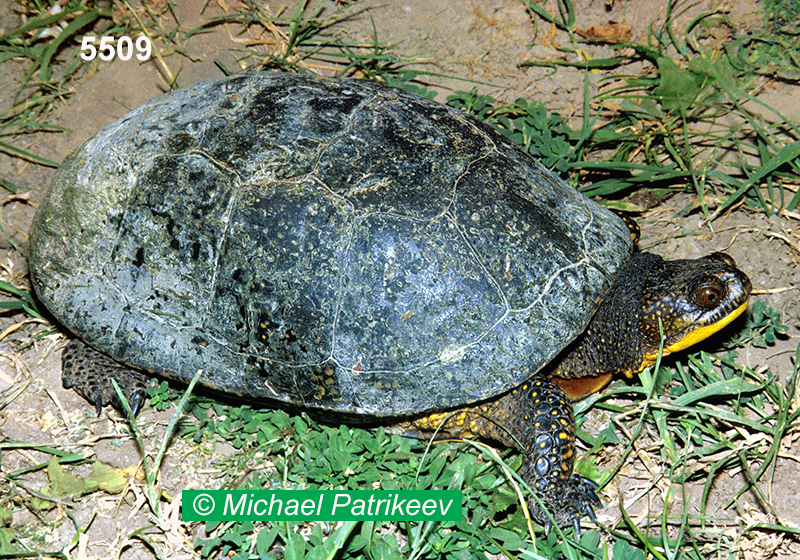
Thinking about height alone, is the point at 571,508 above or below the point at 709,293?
below

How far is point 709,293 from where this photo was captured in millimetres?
2705

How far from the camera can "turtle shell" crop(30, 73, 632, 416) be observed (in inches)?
100

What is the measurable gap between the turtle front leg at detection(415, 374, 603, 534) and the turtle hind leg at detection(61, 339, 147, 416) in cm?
148

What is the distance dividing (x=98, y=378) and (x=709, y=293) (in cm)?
295

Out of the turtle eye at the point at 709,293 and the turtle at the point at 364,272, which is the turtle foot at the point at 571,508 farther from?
the turtle eye at the point at 709,293

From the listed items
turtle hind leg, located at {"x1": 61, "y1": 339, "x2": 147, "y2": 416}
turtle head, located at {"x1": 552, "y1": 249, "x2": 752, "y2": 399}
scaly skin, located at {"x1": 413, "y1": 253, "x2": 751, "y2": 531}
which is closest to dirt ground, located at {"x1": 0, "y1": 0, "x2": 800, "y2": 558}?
turtle hind leg, located at {"x1": 61, "y1": 339, "x2": 147, "y2": 416}

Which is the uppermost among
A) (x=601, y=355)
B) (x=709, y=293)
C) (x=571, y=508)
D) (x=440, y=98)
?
(x=440, y=98)

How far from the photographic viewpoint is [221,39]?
15.2 ft

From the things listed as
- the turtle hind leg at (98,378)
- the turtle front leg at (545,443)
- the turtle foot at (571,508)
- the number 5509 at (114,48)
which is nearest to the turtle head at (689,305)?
the turtle front leg at (545,443)

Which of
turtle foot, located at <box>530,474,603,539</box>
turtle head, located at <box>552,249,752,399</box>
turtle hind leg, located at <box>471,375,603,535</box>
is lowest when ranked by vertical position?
turtle foot, located at <box>530,474,603,539</box>

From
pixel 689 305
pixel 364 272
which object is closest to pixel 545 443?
pixel 689 305

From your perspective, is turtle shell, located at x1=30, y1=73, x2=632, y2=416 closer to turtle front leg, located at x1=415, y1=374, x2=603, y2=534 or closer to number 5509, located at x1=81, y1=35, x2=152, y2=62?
turtle front leg, located at x1=415, y1=374, x2=603, y2=534

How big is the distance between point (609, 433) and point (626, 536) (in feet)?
1.55

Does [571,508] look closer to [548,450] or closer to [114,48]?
[548,450]
